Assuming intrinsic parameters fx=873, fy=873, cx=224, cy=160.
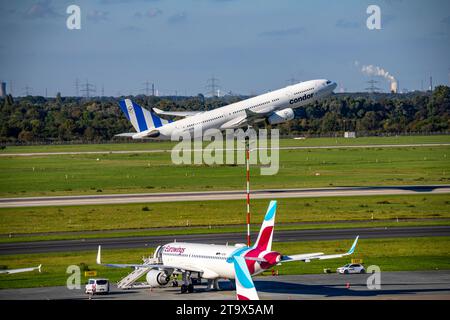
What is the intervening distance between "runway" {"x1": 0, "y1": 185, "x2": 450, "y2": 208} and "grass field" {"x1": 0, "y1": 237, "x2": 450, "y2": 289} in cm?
4233

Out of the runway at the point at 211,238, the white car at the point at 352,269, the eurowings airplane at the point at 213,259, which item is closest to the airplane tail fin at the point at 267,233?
the eurowings airplane at the point at 213,259

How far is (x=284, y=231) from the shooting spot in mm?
110875

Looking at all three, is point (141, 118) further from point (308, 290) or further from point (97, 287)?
point (308, 290)

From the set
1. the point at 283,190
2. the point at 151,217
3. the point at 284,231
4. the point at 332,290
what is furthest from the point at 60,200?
the point at 332,290

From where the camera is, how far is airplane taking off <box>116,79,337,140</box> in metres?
155

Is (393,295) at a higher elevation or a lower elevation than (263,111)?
lower

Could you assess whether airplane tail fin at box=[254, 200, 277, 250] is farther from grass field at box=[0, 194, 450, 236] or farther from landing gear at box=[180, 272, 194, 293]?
grass field at box=[0, 194, 450, 236]

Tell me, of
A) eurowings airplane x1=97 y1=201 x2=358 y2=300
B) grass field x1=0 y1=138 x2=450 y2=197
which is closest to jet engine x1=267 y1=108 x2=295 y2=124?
grass field x1=0 y1=138 x2=450 y2=197

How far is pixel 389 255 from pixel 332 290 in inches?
804

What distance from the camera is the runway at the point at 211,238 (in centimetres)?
10056

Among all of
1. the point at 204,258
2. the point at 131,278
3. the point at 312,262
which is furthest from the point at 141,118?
the point at 204,258

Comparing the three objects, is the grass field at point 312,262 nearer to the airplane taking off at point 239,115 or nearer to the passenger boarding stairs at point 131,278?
the passenger boarding stairs at point 131,278
